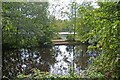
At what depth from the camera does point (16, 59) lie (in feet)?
7.92

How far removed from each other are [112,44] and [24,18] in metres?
1.28

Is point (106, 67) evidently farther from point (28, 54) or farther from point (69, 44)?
point (28, 54)

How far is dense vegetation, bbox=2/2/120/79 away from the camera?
154 centimetres

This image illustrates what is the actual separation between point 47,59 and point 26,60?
243mm

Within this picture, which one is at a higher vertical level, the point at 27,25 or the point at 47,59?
the point at 27,25

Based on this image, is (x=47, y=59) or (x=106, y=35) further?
(x=47, y=59)

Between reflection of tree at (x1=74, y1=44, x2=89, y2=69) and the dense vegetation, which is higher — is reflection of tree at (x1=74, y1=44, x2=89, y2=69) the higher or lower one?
the lower one

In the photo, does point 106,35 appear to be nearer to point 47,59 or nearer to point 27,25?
point 47,59

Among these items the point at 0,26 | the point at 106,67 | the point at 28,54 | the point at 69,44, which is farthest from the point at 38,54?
the point at 106,67

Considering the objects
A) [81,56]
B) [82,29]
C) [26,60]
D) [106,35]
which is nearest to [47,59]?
[26,60]

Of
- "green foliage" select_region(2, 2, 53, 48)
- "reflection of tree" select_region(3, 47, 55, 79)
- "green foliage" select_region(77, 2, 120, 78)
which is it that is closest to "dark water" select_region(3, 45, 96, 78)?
"reflection of tree" select_region(3, 47, 55, 79)

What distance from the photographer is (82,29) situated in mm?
2061

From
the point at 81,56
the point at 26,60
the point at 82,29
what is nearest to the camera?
the point at 82,29

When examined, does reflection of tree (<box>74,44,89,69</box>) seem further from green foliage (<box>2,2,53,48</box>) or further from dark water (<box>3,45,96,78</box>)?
green foliage (<box>2,2,53,48</box>)
